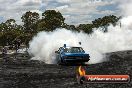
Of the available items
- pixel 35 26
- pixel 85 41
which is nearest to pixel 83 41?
pixel 85 41

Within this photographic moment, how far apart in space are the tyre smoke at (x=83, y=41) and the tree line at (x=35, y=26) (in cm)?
895

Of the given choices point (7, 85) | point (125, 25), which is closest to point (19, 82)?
point (7, 85)

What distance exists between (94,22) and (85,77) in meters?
130

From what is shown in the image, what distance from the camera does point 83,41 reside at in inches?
1737

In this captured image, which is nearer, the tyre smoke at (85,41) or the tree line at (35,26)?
the tyre smoke at (85,41)

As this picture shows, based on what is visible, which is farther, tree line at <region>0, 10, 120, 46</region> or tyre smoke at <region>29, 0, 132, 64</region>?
tree line at <region>0, 10, 120, 46</region>

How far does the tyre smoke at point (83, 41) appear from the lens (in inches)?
1420

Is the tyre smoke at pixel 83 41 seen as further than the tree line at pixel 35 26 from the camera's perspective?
No

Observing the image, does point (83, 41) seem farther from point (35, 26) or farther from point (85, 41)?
point (35, 26)

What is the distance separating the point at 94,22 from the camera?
140375mm

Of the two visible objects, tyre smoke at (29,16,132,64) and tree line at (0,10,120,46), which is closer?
tyre smoke at (29,16,132,64)

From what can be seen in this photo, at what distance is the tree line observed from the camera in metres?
85.7

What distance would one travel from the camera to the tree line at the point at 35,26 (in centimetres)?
8574

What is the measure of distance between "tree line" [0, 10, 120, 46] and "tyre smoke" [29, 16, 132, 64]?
8953mm
